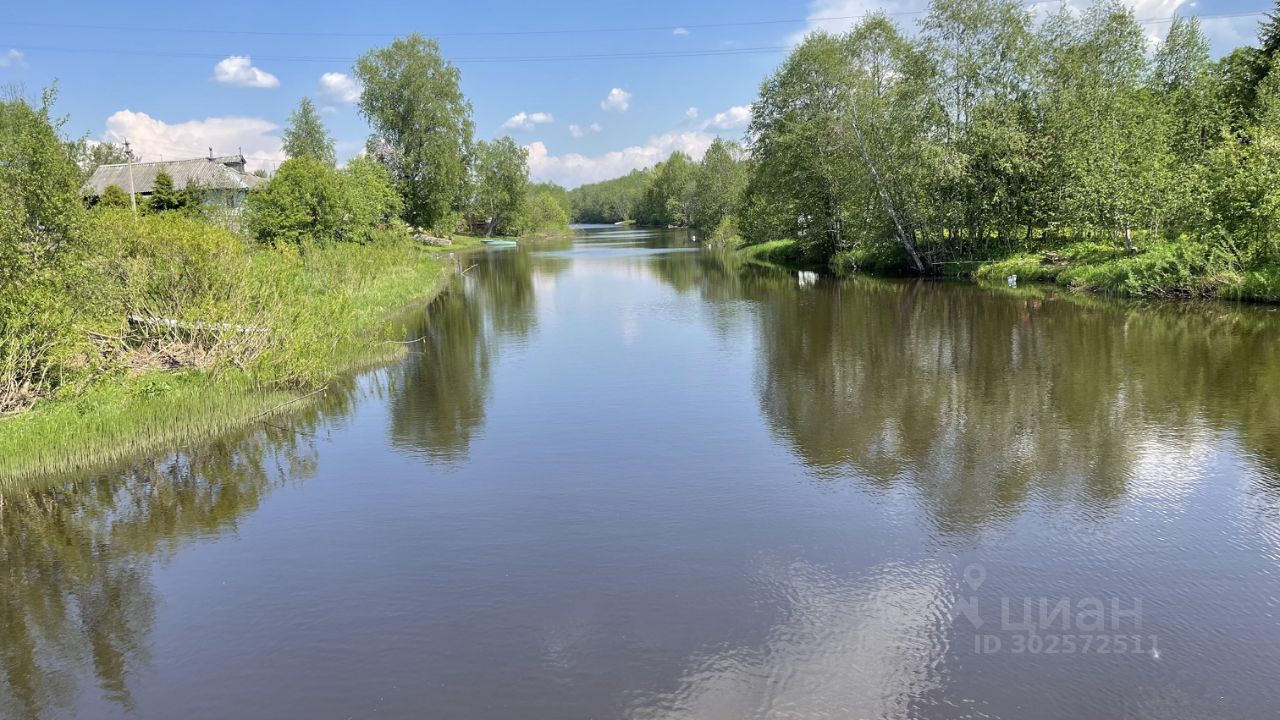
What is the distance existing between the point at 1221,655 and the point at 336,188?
3770cm

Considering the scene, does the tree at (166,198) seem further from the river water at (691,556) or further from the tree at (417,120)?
the river water at (691,556)

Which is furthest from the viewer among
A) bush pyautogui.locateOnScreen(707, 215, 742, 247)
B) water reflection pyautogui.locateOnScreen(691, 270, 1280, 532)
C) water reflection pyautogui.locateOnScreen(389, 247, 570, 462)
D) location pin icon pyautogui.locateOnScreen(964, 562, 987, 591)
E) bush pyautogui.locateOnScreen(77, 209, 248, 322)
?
bush pyautogui.locateOnScreen(707, 215, 742, 247)

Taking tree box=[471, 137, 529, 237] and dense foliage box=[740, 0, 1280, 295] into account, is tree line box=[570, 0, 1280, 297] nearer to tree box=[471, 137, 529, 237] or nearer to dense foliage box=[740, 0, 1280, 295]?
dense foliage box=[740, 0, 1280, 295]

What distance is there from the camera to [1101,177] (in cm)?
3000

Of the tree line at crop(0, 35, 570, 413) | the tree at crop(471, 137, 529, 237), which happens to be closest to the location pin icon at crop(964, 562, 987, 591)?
the tree line at crop(0, 35, 570, 413)

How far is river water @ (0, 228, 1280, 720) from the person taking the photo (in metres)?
6.10

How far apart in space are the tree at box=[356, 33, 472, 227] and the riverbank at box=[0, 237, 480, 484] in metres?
40.1

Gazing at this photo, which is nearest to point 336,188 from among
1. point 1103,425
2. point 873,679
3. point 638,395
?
point 638,395

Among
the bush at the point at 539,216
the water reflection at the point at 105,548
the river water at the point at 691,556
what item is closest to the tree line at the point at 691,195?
the bush at the point at 539,216

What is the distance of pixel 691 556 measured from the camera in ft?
26.8

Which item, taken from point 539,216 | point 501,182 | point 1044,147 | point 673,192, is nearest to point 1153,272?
point 1044,147

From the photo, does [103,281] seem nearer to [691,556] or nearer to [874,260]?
[691,556]

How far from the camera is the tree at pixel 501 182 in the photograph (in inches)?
3383

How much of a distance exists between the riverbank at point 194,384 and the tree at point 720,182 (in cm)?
5781
